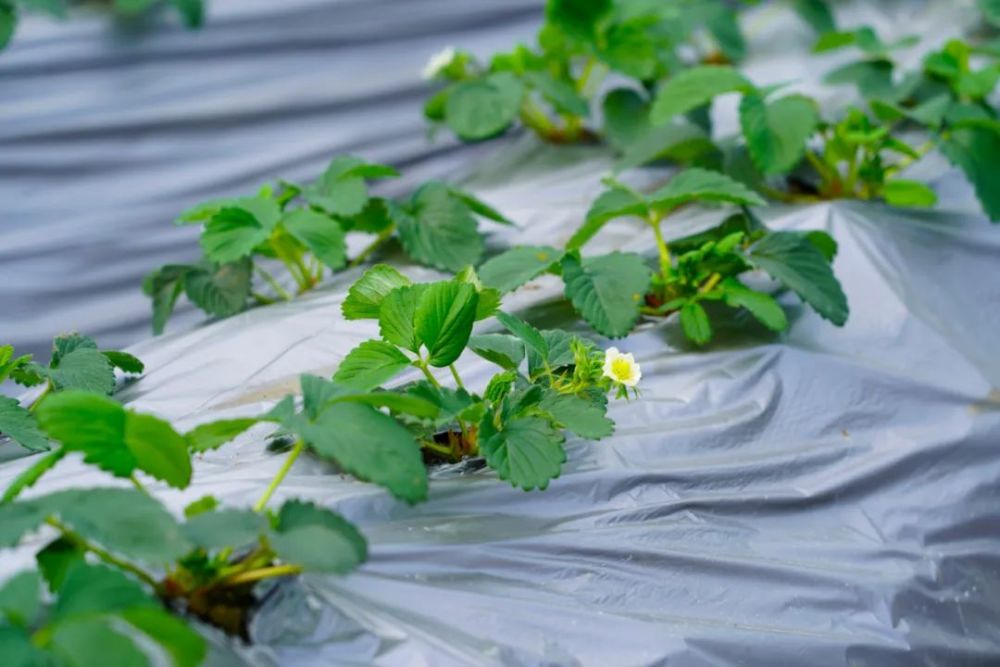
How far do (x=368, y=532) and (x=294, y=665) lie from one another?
0.13m

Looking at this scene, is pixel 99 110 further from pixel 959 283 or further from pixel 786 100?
pixel 959 283

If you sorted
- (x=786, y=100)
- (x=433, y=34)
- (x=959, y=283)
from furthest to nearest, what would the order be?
(x=433, y=34)
(x=786, y=100)
(x=959, y=283)

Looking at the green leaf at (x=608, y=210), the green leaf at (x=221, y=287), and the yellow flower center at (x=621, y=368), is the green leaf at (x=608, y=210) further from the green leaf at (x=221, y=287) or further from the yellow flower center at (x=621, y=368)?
the green leaf at (x=221, y=287)

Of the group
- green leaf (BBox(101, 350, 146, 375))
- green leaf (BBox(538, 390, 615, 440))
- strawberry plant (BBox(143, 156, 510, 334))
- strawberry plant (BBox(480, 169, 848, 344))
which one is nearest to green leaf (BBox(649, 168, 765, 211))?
strawberry plant (BBox(480, 169, 848, 344))

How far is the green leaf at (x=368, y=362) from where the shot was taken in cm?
91

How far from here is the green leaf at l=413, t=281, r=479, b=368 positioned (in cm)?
90

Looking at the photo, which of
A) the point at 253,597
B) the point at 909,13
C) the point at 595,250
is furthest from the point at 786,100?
the point at 253,597

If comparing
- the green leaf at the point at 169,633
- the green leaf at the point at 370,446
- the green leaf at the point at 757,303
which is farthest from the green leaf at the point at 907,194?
the green leaf at the point at 169,633

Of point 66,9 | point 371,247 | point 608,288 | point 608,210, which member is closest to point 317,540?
point 608,288

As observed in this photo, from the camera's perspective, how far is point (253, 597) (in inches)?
29.9

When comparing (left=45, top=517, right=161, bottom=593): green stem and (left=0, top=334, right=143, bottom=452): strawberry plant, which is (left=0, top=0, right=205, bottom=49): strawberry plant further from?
(left=45, top=517, right=161, bottom=593): green stem

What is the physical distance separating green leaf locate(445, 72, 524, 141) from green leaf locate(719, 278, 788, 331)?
0.55 meters

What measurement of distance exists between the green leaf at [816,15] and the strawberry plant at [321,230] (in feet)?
2.84

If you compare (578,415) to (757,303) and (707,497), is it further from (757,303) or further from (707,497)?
(757,303)
